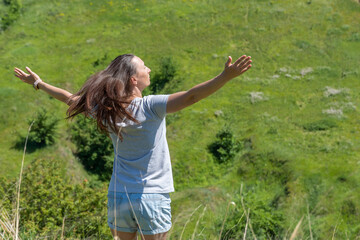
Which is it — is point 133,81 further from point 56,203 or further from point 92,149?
point 92,149

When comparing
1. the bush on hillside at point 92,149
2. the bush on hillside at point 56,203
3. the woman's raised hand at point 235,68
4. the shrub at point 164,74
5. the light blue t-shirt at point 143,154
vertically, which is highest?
the woman's raised hand at point 235,68

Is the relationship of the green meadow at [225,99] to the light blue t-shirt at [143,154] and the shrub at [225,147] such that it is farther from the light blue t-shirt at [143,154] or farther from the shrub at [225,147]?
the light blue t-shirt at [143,154]

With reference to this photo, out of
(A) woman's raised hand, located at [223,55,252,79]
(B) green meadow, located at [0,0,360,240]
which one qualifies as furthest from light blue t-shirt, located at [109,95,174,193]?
(B) green meadow, located at [0,0,360,240]

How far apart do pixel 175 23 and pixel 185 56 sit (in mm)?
4871

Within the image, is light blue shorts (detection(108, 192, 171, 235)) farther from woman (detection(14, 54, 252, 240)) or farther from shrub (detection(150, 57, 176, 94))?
shrub (detection(150, 57, 176, 94))

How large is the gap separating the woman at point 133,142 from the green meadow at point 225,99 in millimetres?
12309

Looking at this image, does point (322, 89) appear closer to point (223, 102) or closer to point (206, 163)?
point (223, 102)

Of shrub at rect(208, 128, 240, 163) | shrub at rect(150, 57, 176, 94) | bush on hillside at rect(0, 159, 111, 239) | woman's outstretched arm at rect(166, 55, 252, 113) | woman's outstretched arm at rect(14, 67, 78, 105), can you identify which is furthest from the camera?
shrub at rect(150, 57, 176, 94)

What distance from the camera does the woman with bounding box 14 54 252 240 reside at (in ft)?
9.53

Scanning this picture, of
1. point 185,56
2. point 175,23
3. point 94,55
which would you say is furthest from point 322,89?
point 94,55

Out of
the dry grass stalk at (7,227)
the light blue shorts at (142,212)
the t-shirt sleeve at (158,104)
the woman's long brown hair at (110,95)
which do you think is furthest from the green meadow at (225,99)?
the t-shirt sleeve at (158,104)

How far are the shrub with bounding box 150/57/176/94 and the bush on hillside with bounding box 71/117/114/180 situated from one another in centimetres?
774

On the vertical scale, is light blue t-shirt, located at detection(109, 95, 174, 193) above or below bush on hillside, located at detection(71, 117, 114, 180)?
above

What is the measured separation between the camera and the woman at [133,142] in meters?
2.91
